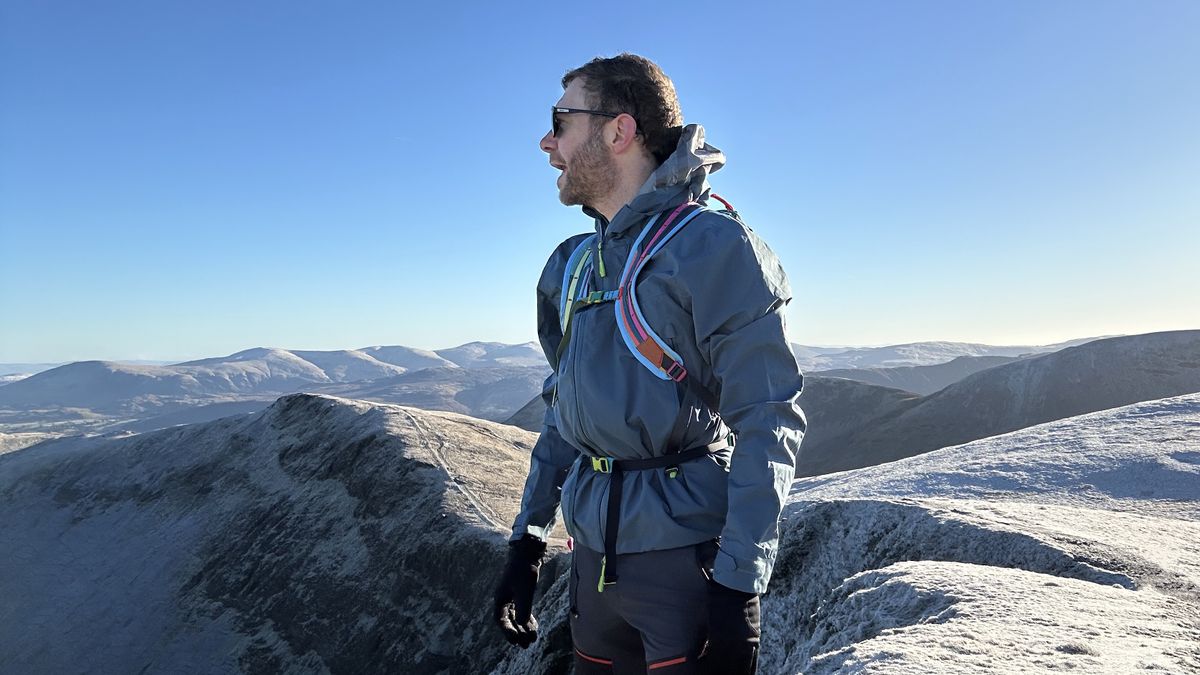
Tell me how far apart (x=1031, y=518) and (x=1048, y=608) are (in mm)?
2435

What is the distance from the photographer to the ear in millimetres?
2771

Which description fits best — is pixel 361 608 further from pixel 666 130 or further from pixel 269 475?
pixel 666 130

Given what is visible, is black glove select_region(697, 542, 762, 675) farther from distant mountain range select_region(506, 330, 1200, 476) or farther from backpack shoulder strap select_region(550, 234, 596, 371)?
distant mountain range select_region(506, 330, 1200, 476)

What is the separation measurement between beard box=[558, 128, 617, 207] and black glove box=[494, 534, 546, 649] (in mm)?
1514

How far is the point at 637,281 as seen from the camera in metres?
2.54

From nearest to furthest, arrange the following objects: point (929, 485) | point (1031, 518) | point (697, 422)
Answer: point (697, 422) → point (1031, 518) → point (929, 485)

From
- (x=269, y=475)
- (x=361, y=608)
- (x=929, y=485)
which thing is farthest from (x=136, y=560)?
(x=929, y=485)

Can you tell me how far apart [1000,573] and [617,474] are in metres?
2.09

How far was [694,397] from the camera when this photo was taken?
2.49 metres

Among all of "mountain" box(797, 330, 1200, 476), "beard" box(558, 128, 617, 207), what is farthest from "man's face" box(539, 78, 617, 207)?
"mountain" box(797, 330, 1200, 476)

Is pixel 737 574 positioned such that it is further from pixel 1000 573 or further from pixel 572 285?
pixel 1000 573

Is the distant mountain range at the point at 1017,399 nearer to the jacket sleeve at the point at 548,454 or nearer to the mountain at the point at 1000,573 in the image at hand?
the mountain at the point at 1000,573

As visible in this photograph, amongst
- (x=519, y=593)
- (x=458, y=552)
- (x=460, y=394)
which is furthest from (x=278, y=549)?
(x=460, y=394)

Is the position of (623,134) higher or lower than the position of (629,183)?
higher
